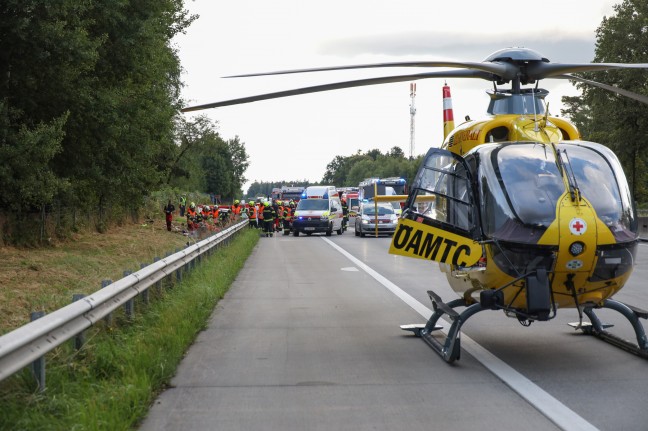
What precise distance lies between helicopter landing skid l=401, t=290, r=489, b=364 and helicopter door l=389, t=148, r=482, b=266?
0.48 meters

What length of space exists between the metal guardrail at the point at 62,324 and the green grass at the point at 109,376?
300 millimetres

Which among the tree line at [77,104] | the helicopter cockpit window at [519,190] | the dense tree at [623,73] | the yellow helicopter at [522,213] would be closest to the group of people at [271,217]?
the tree line at [77,104]

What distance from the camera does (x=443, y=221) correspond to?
909cm

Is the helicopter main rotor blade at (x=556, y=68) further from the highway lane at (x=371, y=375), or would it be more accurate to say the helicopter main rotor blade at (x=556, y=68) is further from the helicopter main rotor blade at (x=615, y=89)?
the highway lane at (x=371, y=375)

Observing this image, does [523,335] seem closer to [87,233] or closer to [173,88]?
[87,233]

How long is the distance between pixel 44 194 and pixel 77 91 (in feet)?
11.6

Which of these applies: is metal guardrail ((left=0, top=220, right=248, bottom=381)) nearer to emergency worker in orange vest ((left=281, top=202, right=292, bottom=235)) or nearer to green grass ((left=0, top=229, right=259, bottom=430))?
green grass ((left=0, top=229, right=259, bottom=430))

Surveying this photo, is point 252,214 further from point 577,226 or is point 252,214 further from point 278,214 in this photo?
point 577,226

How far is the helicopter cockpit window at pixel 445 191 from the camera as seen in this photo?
8727mm

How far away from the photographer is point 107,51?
2478 cm

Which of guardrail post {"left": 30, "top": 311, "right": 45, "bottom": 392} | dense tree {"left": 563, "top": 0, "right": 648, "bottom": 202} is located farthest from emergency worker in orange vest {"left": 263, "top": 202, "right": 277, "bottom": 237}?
guardrail post {"left": 30, "top": 311, "right": 45, "bottom": 392}

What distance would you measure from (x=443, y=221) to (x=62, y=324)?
160 inches

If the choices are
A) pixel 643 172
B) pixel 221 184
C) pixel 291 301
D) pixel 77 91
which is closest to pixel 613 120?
pixel 643 172

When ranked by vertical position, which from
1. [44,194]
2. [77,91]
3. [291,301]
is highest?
[77,91]
